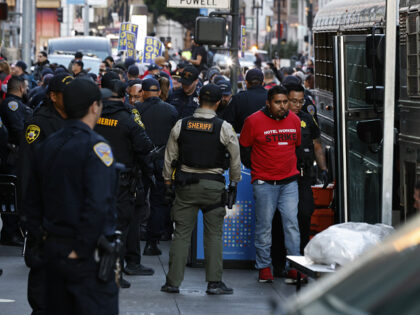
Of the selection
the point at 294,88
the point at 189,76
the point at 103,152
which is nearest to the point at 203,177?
the point at 294,88

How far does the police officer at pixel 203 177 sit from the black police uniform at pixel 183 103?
374cm

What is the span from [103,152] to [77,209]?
1.09ft

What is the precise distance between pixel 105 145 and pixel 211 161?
11.8 feet

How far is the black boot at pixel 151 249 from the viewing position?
37.9ft

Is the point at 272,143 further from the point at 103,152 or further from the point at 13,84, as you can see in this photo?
the point at 103,152

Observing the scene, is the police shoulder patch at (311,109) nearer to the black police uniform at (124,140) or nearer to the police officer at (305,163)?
the police officer at (305,163)

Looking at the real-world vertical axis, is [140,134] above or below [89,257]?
above

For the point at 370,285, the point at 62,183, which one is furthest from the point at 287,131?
the point at 370,285

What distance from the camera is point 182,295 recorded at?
9.36 m

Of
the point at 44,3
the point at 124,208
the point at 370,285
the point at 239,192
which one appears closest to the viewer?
the point at 370,285

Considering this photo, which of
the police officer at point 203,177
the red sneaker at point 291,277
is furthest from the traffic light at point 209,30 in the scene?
the police officer at point 203,177

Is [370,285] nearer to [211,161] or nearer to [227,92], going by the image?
[211,161]

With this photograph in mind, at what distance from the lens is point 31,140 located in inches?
310

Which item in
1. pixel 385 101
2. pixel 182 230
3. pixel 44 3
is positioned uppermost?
pixel 44 3
